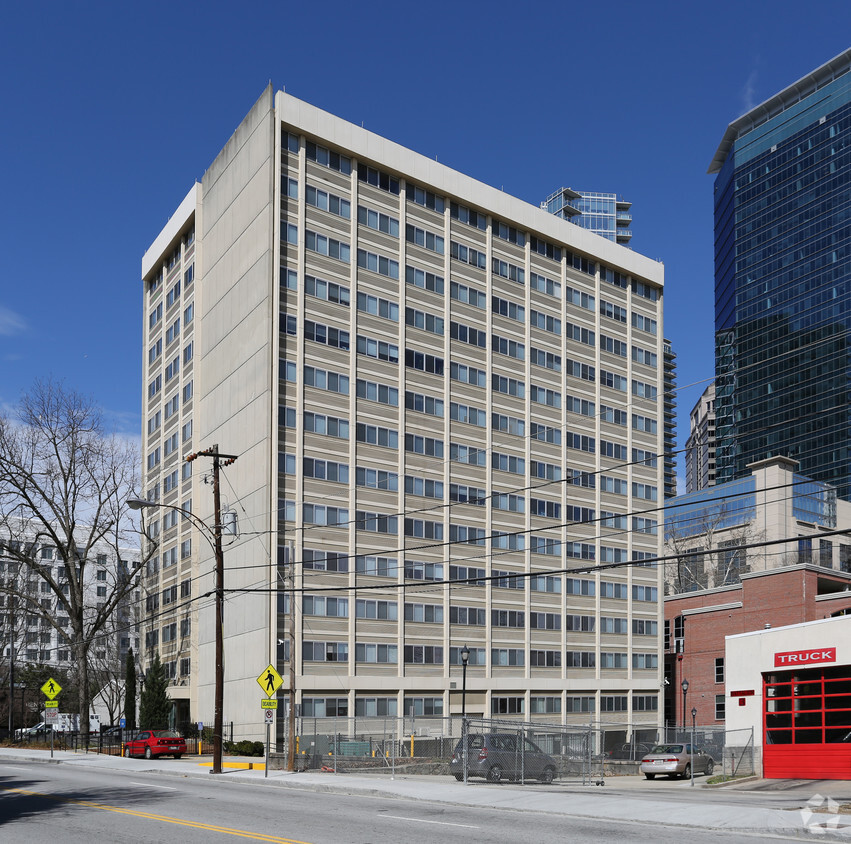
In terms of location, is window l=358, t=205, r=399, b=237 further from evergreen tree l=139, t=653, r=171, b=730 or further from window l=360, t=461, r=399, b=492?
evergreen tree l=139, t=653, r=171, b=730

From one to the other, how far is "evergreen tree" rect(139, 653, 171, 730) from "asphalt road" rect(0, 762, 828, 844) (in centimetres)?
3332

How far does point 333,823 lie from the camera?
1816 cm

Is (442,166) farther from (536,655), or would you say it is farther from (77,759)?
(77,759)

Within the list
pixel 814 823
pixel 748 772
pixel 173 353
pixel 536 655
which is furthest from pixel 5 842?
pixel 173 353

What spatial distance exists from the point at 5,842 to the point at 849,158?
185 metres

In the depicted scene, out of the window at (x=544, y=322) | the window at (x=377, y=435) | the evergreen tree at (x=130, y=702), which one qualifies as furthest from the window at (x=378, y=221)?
the evergreen tree at (x=130, y=702)

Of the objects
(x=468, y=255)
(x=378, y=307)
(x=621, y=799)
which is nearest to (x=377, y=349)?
(x=378, y=307)

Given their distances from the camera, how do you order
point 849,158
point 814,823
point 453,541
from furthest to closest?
point 849,158
point 453,541
point 814,823

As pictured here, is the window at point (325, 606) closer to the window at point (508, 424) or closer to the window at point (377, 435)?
the window at point (377, 435)

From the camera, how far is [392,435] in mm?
62750

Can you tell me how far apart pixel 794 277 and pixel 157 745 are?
161 meters

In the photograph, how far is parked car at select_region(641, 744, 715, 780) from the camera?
38594 mm

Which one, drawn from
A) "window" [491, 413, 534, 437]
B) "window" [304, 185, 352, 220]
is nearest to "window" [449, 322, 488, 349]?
"window" [491, 413, 534, 437]

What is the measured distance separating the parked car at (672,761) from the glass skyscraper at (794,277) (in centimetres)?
13610
